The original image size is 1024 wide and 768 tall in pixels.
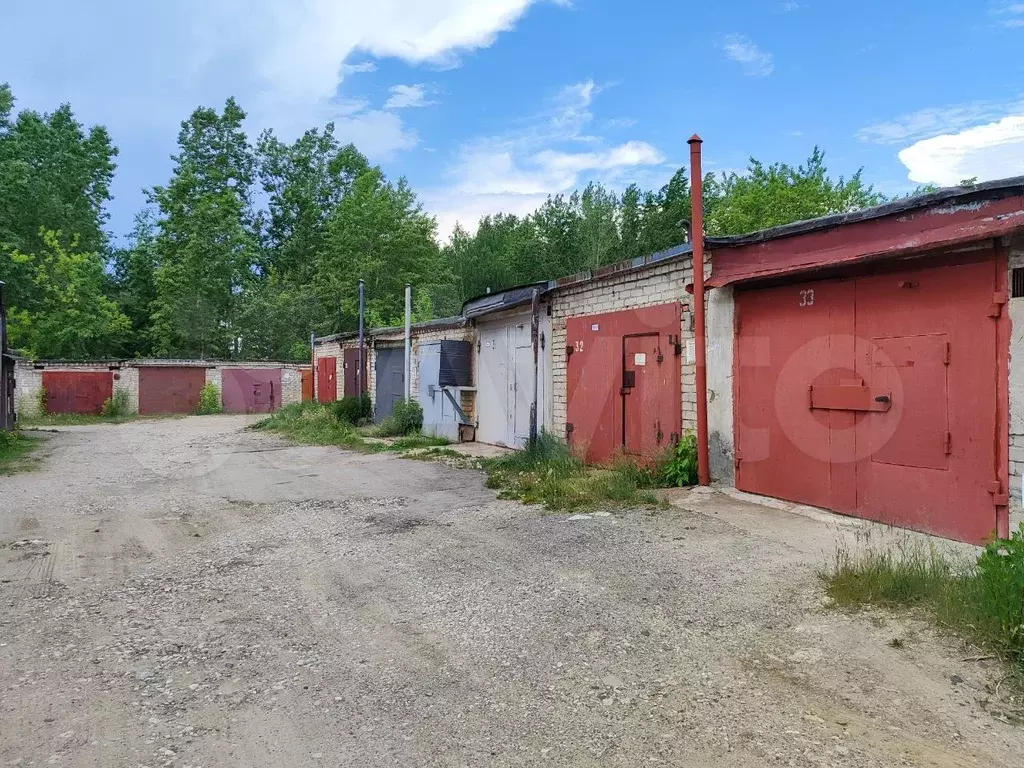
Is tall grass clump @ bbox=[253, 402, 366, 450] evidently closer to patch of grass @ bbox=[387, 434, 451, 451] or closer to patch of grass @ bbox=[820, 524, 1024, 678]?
patch of grass @ bbox=[387, 434, 451, 451]

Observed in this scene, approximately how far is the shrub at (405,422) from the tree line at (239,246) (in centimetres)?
1722

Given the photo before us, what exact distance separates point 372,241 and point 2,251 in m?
15.7

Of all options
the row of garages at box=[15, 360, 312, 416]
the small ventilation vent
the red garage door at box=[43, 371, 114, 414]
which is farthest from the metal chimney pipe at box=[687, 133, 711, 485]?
the red garage door at box=[43, 371, 114, 414]

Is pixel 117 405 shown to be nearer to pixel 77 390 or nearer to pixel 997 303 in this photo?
pixel 77 390

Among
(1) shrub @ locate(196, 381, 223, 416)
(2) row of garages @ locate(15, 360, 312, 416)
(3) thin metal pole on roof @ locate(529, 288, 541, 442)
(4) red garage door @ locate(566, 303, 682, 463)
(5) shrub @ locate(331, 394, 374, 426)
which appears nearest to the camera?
(4) red garage door @ locate(566, 303, 682, 463)

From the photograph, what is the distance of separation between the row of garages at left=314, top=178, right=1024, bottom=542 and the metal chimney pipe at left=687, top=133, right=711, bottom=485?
120 mm

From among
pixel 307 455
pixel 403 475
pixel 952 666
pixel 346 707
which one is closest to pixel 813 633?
pixel 952 666

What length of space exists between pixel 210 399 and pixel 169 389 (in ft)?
5.16

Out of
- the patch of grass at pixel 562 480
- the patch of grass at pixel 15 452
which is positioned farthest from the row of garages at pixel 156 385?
the patch of grass at pixel 562 480

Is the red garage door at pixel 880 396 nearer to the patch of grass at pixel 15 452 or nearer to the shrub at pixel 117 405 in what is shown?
the patch of grass at pixel 15 452

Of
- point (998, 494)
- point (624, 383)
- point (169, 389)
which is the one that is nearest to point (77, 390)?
point (169, 389)

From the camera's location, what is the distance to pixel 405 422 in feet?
49.4

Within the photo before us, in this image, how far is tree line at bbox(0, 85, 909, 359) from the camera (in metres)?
30.8

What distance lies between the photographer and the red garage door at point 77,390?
25.1 meters
